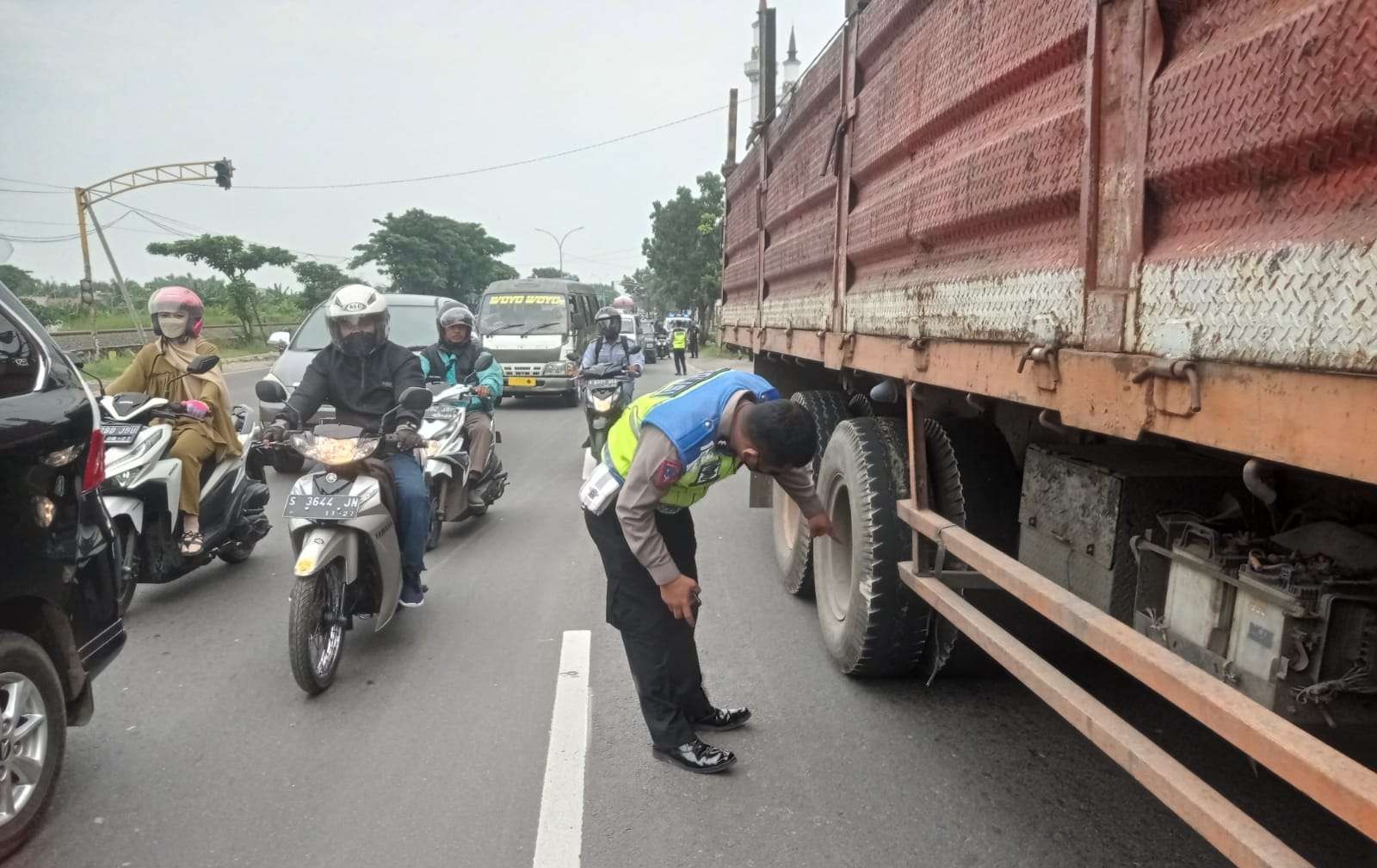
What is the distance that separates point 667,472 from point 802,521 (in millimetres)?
2006

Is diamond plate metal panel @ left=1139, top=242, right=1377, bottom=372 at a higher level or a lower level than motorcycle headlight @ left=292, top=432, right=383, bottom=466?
higher

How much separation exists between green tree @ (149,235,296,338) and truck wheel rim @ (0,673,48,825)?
35.2 metres

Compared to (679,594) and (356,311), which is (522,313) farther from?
(679,594)

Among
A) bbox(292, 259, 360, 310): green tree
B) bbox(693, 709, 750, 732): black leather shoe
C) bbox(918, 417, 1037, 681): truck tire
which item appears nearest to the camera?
bbox(918, 417, 1037, 681): truck tire

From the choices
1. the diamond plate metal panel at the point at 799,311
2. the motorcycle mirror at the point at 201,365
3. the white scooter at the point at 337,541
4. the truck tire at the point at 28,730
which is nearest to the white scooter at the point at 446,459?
the motorcycle mirror at the point at 201,365

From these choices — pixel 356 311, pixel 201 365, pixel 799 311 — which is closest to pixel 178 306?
pixel 201 365

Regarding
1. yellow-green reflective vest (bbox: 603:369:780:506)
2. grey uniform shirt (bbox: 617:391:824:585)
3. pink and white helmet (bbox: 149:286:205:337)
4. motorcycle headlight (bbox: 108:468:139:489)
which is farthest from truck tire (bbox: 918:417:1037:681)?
pink and white helmet (bbox: 149:286:205:337)

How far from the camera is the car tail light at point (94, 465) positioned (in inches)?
117

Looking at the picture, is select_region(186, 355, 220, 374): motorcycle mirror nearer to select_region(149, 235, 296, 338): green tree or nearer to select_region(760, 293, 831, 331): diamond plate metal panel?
select_region(760, 293, 831, 331): diamond plate metal panel

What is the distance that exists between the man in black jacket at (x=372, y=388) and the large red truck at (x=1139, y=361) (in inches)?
82.6

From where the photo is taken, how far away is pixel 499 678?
12.9ft

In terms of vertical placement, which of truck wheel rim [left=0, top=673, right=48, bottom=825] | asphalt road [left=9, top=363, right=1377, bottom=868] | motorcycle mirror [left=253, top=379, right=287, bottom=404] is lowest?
asphalt road [left=9, top=363, right=1377, bottom=868]

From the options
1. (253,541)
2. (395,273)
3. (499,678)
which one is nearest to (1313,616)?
(499,678)

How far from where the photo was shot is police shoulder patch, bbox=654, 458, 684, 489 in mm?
2816
